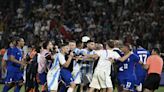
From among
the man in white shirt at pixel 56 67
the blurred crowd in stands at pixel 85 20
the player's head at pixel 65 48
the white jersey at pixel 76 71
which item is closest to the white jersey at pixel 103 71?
the white jersey at pixel 76 71

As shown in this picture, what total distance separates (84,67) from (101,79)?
A: 3.19 ft

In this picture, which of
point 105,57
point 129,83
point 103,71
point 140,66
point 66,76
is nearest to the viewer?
point 66,76

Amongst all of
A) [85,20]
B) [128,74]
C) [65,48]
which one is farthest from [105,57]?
[85,20]

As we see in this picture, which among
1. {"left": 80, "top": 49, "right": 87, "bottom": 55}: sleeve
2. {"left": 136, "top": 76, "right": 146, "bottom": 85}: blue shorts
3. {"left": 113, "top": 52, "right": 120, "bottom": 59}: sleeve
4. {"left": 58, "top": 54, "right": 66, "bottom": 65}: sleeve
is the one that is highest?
{"left": 58, "top": 54, "right": 66, "bottom": 65}: sleeve

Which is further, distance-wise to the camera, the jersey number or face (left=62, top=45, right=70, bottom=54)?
the jersey number

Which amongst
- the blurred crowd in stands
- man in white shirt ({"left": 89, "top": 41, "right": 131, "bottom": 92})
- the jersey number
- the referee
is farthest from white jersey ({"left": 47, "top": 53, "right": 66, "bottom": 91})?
the blurred crowd in stands

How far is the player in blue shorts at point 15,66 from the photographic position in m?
17.2

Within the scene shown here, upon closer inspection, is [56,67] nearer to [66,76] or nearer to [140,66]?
[66,76]

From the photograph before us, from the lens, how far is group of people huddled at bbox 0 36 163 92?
1539cm

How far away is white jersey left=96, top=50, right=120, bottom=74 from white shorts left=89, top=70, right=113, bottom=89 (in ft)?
0.44

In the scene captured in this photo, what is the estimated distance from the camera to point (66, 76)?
15.3m

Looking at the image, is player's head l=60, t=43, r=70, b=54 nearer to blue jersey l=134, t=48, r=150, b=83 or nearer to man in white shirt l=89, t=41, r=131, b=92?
man in white shirt l=89, t=41, r=131, b=92

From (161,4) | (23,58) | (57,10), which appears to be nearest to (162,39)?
(161,4)

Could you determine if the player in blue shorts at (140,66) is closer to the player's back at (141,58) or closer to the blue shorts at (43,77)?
the player's back at (141,58)
